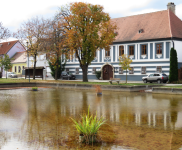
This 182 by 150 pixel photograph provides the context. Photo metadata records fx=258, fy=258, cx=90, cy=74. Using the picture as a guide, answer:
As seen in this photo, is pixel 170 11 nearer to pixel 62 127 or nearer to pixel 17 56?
pixel 62 127

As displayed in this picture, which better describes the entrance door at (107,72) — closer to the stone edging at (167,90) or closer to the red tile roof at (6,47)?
the stone edging at (167,90)

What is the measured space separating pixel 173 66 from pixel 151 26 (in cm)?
869

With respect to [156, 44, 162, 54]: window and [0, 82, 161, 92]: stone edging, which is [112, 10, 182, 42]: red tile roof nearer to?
[156, 44, 162, 54]: window

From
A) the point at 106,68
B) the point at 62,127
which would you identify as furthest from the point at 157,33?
the point at 62,127

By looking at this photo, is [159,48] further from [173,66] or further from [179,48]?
[173,66]

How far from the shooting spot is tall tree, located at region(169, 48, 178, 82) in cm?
3616

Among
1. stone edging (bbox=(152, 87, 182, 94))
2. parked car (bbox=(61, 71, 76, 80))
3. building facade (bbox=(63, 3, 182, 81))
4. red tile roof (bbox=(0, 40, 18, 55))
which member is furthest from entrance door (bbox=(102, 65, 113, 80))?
red tile roof (bbox=(0, 40, 18, 55))

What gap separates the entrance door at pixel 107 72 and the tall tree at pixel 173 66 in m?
11.5

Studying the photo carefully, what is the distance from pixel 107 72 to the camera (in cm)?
4553

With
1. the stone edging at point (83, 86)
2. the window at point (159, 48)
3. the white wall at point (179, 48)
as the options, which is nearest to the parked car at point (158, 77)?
the window at point (159, 48)

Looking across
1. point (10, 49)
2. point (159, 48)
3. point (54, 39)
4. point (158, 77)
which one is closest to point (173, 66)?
point (158, 77)

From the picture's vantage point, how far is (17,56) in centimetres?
7556

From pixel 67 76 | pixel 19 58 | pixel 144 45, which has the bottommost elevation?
pixel 67 76

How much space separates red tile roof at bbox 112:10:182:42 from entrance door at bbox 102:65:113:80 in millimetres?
5164
